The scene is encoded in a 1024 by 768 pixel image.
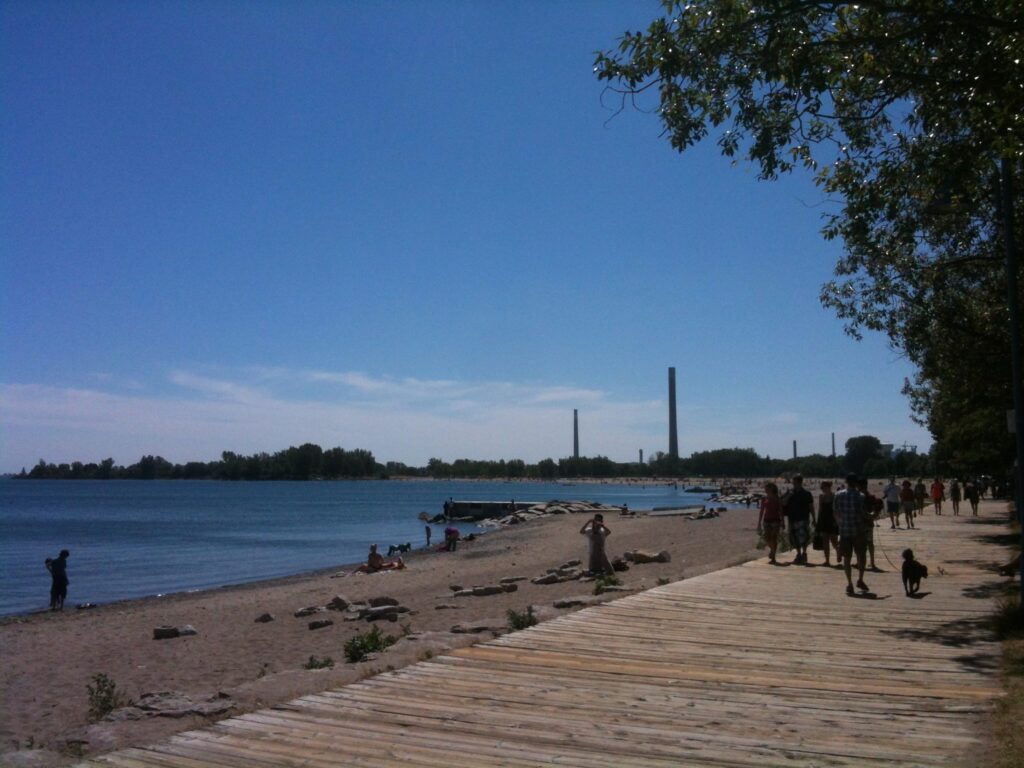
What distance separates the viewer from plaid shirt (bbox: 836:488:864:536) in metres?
12.8

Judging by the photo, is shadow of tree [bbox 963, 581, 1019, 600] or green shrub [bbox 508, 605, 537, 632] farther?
shadow of tree [bbox 963, 581, 1019, 600]

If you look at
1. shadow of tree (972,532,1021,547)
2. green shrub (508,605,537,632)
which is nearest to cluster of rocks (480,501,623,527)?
shadow of tree (972,532,1021,547)

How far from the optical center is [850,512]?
12.9 metres

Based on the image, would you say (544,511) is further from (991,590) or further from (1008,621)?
(1008,621)

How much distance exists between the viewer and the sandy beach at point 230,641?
7.52 metres

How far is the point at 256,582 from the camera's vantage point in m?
34.7

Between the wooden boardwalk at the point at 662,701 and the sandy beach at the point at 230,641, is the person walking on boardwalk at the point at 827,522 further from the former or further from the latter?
the wooden boardwalk at the point at 662,701

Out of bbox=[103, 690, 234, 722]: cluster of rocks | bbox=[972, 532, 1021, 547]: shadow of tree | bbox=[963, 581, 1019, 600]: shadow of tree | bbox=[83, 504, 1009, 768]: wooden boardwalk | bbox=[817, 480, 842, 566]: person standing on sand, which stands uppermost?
bbox=[817, 480, 842, 566]: person standing on sand

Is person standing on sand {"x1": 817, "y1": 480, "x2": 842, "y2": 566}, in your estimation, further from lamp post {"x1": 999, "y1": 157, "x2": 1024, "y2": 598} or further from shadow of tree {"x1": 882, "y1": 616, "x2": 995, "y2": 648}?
shadow of tree {"x1": 882, "y1": 616, "x2": 995, "y2": 648}

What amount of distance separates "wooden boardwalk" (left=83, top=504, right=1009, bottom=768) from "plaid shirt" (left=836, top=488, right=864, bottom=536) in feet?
6.28

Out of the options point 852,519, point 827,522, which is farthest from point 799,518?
point 852,519

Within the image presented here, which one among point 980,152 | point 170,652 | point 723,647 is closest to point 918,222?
point 980,152

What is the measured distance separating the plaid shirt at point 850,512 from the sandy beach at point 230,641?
3.04 metres

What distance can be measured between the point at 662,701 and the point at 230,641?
47.1 feet
